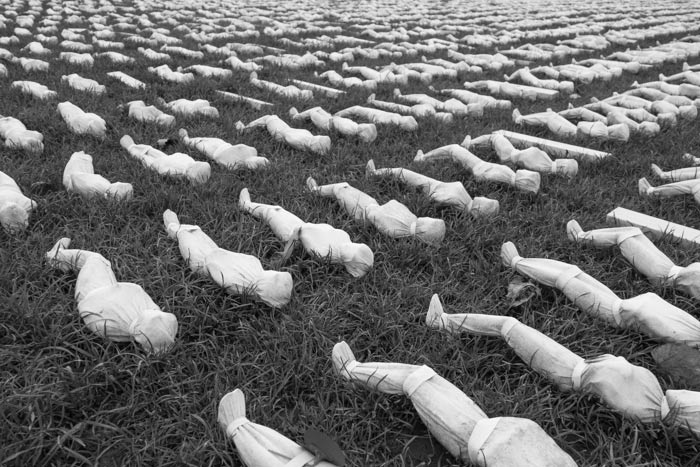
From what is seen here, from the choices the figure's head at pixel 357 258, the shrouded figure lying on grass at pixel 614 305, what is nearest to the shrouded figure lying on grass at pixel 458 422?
the figure's head at pixel 357 258

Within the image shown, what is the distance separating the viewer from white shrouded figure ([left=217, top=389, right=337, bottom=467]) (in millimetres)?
1606

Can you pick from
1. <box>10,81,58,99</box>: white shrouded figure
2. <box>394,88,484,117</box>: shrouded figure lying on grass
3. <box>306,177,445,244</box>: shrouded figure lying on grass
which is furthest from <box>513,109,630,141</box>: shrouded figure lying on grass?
<box>10,81,58,99</box>: white shrouded figure

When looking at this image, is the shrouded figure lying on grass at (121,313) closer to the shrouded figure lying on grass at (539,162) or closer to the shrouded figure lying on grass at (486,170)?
the shrouded figure lying on grass at (486,170)

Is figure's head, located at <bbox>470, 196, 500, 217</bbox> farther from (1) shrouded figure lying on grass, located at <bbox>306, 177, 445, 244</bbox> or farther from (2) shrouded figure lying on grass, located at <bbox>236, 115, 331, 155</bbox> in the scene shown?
(2) shrouded figure lying on grass, located at <bbox>236, 115, 331, 155</bbox>

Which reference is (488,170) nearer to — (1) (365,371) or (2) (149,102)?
(1) (365,371)

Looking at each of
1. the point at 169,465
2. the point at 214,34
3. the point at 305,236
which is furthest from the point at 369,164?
the point at 214,34

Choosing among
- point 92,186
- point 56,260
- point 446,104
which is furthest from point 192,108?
point 56,260

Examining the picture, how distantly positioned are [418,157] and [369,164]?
459 mm

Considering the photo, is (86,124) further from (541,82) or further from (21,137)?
(541,82)

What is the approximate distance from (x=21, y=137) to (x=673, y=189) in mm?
4293

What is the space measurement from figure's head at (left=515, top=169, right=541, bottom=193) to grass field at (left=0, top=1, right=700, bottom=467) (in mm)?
63

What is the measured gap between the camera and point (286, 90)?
219 inches

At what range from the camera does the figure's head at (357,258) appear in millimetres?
2551

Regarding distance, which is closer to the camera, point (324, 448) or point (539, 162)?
point (324, 448)
